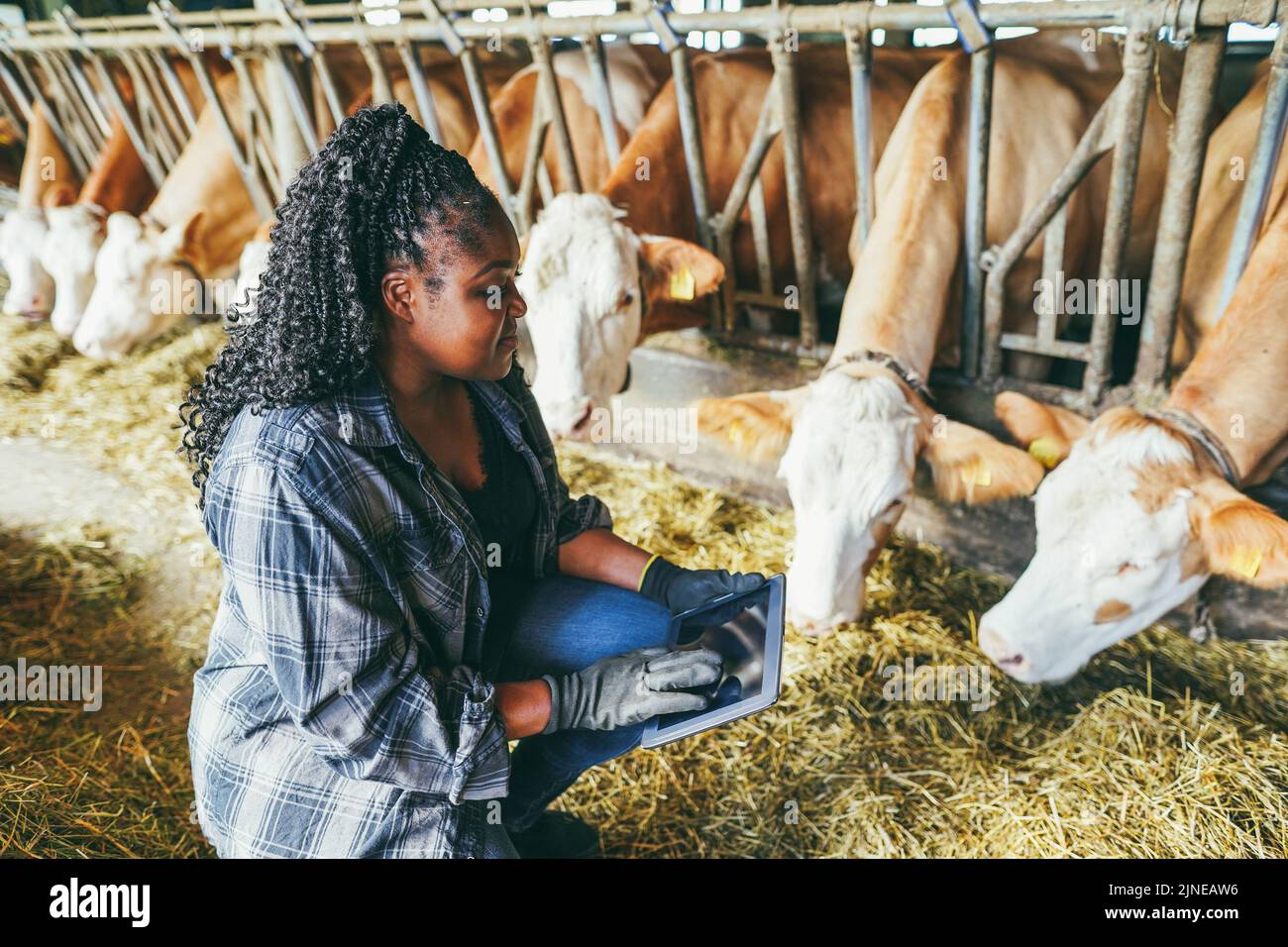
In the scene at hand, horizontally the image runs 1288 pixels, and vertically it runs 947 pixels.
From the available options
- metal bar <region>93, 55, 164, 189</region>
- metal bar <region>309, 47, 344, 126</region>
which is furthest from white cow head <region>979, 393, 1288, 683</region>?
metal bar <region>93, 55, 164, 189</region>

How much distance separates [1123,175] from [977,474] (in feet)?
3.90

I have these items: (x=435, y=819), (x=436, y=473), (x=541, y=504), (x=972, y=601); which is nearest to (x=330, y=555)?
(x=436, y=473)

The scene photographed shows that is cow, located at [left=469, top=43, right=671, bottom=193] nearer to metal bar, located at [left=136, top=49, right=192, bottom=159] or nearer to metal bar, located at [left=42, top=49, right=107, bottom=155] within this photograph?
metal bar, located at [left=136, top=49, right=192, bottom=159]

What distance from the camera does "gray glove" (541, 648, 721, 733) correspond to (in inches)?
72.1

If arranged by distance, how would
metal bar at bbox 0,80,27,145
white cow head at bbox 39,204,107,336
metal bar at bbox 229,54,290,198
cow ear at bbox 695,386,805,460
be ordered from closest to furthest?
cow ear at bbox 695,386,805,460 → metal bar at bbox 229,54,290,198 → white cow head at bbox 39,204,107,336 → metal bar at bbox 0,80,27,145

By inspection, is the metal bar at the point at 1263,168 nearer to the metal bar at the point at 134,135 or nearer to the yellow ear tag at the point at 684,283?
the yellow ear tag at the point at 684,283

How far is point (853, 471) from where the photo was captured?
8.82 feet

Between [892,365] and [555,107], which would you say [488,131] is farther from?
[892,365]

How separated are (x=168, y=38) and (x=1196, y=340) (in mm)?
5668

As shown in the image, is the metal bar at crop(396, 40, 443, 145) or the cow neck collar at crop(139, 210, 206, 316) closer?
the metal bar at crop(396, 40, 443, 145)

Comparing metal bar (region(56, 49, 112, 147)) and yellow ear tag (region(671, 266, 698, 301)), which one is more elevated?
metal bar (region(56, 49, 112, 147))

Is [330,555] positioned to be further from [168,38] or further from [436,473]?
[168,38]

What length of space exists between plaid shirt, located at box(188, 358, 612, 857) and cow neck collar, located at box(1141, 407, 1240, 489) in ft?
6.89

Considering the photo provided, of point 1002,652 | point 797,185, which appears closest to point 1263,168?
point 797,185
